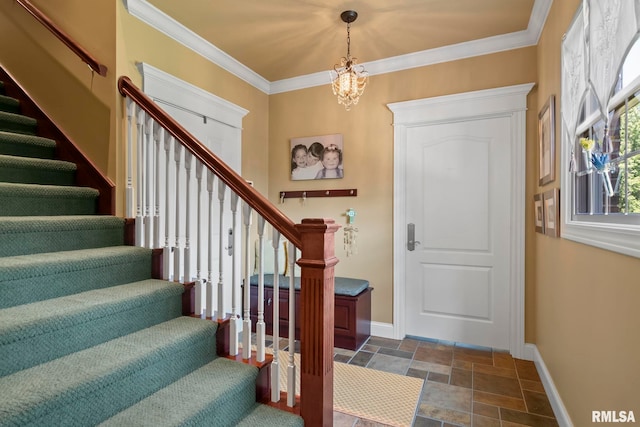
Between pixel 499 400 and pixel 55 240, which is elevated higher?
pixel 55 240

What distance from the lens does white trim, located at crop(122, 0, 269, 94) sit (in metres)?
2.45

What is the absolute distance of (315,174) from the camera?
373 centimetres

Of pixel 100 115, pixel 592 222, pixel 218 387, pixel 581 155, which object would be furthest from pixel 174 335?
pixel 581 155

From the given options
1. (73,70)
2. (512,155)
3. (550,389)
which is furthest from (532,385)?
(73,70)

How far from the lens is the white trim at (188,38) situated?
2.45 metres

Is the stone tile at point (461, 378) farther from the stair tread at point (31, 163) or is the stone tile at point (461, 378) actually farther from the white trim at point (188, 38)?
the white trim at point (188, 38)

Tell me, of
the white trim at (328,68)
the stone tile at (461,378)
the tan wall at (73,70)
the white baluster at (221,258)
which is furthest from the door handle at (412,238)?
the tan wall at (73,70)

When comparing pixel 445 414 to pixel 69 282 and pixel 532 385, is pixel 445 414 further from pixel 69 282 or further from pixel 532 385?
A: pixel 69 282

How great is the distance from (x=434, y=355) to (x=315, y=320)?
1.81 meters

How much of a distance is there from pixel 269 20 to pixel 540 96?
2.28m

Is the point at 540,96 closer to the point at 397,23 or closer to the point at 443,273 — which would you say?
the point at 397,23

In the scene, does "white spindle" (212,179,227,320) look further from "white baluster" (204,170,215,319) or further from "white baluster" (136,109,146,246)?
"white baluster" (136,109,146,246)

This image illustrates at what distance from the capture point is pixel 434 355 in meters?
2.91

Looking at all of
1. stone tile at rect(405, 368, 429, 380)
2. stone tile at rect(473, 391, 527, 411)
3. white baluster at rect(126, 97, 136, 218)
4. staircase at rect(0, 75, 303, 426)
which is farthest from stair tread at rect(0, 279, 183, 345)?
stone tile at rect(473, 391, 527, 411)
